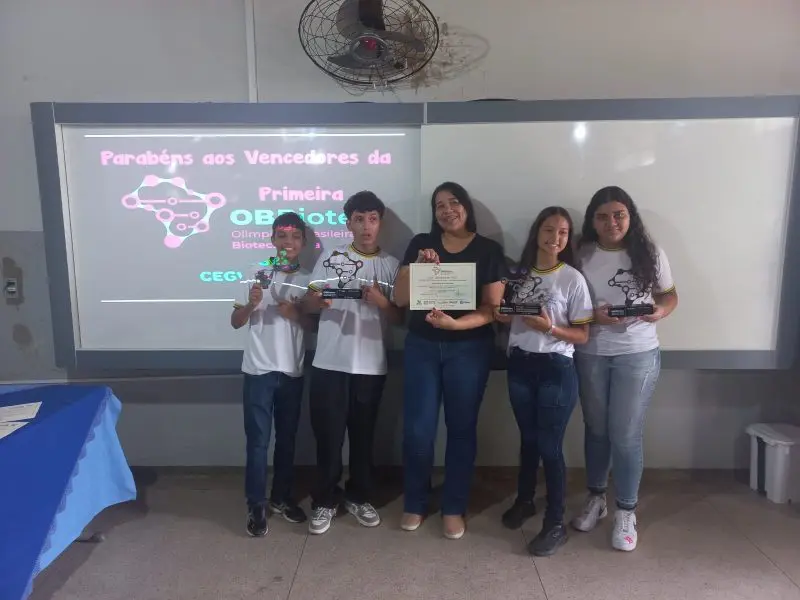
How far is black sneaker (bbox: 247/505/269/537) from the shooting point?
225cm

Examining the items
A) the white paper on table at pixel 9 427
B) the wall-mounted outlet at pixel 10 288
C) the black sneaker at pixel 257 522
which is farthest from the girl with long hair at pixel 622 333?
the wall-mounted outlet at pixel 10 288

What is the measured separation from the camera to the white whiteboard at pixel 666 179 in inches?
92.7

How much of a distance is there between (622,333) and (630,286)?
19cm

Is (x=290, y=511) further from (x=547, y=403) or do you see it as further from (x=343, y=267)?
(x=547, y=403)

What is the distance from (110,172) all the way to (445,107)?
63.8 inches

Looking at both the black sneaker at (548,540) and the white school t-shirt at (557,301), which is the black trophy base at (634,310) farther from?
the black sneaker at (548,540)

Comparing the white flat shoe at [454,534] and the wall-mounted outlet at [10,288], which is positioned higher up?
the wall-mounted outlet at [10,288]

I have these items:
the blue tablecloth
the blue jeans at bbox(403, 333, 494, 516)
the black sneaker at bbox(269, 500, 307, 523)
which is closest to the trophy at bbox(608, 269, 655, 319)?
the blue jeans at bbox(403, 333, 494, 516)

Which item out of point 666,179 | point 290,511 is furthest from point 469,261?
point 290,511

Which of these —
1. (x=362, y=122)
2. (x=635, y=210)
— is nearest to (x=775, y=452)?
(x=635, y=210)

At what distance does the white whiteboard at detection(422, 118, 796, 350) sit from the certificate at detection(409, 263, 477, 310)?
1.49 feet

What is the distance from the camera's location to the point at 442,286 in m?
2.06

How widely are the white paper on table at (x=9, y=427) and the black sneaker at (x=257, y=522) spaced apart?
96cm

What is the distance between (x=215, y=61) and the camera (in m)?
2.58
